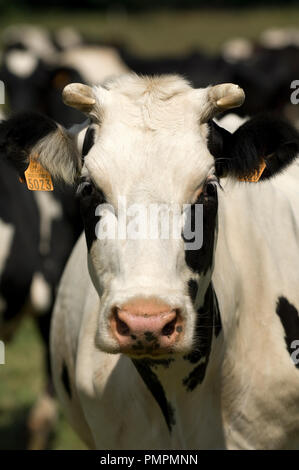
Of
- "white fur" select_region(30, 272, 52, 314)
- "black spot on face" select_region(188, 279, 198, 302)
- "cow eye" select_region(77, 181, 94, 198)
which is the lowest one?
"white fur" select_region(30, 272, 52, 314)

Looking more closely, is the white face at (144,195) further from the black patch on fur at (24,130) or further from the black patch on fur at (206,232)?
the black patch on fur at (24,130)

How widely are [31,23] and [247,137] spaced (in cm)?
3580

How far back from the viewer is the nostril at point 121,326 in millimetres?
2886

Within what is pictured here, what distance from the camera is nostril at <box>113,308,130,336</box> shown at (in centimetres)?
289

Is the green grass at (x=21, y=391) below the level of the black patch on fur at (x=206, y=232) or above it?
below

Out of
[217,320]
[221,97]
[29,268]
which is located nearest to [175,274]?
[217,320]

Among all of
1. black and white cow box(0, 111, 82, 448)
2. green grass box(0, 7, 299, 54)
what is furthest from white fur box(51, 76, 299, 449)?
green grass box(0, 7, 299, 54)

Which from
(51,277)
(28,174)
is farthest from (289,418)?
(51,277)

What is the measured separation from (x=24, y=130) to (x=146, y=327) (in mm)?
1074

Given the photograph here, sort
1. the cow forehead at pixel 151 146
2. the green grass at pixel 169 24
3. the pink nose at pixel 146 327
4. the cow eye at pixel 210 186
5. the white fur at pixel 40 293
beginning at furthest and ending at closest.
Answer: the green grass at pixel 169 24 → the white fur at pixel 40 293 → the cow eye at pixel 210 186 → the cow forehead at pixel 151 146 → the pink nose at pixel 146 327

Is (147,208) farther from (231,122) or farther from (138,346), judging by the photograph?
(231,122)

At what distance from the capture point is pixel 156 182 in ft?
10.1

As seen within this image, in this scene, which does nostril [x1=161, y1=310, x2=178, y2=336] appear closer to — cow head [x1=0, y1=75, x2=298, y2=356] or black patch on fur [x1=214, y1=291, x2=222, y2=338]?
cow head [x1=0, y1=75, x2=298, y2=356]

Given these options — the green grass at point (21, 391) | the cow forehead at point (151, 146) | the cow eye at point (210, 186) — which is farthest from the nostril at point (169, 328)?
the green grass at point (21, 391)
